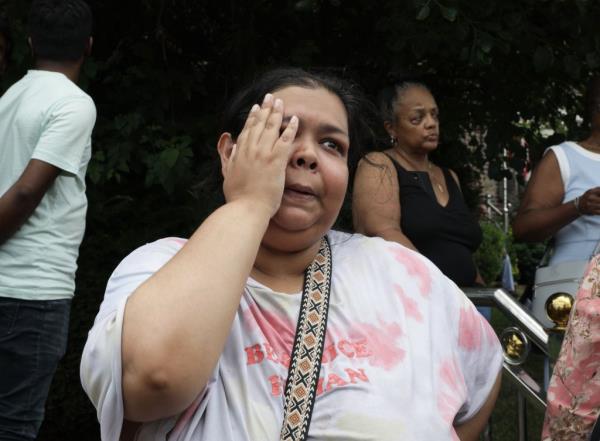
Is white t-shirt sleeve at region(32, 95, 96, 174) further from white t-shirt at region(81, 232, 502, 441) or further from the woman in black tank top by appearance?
white t-shirt at region(81, 232, 502, 441)

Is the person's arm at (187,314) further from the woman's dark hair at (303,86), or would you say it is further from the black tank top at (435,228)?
the black tank top at (435,228)

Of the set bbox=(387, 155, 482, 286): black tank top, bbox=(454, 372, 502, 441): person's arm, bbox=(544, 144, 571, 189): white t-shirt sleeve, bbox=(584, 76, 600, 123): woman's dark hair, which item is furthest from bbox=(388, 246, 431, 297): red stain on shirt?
bbox=(584, 76, 600, 123): woman's dark hair

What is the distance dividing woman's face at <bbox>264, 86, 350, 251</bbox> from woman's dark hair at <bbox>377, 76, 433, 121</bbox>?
7.03 feet

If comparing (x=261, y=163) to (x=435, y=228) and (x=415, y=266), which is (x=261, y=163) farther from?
(x=435, y=228)

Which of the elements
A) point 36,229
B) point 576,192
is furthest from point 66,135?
point 576,192

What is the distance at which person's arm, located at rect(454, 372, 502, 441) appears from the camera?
2006 millimetres

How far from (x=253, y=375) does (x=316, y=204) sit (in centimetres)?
41

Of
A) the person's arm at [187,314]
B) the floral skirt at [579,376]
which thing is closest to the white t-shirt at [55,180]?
the person's arm at [187,314]

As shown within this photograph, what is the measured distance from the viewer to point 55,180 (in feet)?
10.2

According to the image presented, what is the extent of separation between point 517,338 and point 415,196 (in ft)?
3.16

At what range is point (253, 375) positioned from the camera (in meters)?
1.67

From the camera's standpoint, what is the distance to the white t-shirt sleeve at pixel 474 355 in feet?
6.48

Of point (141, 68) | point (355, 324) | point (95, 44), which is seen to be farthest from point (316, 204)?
point (95, 44)

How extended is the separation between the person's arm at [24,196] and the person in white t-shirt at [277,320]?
3.60 feet
